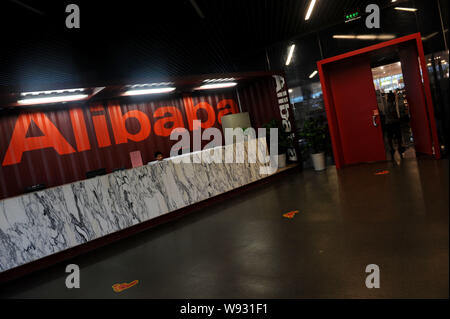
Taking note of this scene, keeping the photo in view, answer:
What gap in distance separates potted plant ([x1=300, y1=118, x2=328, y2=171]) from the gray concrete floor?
1895mm

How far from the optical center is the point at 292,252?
3.01m

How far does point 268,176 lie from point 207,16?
3.44 m

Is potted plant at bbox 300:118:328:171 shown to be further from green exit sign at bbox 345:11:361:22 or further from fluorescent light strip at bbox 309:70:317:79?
green exit sign at bbox 345:11:361:22

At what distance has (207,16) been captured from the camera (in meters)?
5.33

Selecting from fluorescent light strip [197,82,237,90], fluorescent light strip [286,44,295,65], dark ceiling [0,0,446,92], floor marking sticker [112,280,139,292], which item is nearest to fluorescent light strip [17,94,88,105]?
dark ceiling [0,0,446,92]

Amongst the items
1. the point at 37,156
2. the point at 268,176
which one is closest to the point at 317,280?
the point at 268,176

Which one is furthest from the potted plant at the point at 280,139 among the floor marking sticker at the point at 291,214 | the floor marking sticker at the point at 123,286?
the floor marking sticker at the point at 123,286

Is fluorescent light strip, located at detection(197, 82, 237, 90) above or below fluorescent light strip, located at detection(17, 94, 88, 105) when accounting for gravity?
above

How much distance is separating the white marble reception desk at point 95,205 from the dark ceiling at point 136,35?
151 cm

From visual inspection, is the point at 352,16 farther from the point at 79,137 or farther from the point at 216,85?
the point at 79,137

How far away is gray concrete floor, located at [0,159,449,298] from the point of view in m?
2.26

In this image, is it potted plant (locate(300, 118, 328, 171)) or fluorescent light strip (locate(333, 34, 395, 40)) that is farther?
potted plant (locate(300, 118, 328, 171))

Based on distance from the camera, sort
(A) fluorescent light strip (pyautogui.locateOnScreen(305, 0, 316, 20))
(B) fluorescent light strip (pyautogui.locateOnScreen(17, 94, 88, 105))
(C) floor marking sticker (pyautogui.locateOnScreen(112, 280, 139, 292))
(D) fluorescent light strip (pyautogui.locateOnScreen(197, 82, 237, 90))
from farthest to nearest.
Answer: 1. (D) fluorescent light strip (pyautogui.locateOnScreen(197, 82, 237, 90))
2. (A) fluorescent light strip (pyautogui.locateOnScreen(305, 0, 316, 20))
3. (B) fluorescent light strip (pyautogui.locateOnScreen(17, 94, 88, 105))
4. (C) floor marking sticker (pyautogui.locateOnScreen(112, 280, 139, 292))

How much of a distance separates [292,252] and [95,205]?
2.88 meters
